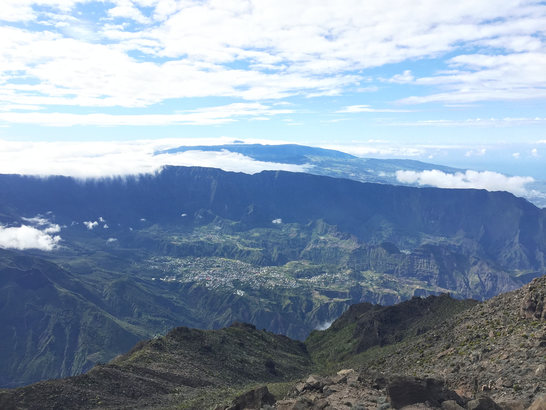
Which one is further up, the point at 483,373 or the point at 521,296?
the point at 521,296

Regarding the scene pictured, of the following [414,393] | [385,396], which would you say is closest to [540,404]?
[414,393]

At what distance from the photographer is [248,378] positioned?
12075 cm

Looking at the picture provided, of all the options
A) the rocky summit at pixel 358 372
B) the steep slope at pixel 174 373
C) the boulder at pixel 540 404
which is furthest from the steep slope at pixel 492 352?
the steep slope at pixel 174 373

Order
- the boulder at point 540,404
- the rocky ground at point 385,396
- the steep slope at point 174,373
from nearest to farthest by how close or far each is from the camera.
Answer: the boulder at point 540,404
the rocky ground at point 385,396
the steep slope at point 174,373

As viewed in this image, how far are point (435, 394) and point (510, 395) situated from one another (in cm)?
1004

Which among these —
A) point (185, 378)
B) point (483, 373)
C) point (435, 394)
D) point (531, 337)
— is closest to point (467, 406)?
point (435, 394)

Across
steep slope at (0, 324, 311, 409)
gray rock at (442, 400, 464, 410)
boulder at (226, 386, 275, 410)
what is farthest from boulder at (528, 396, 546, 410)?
steep slope at (0, 324, 311, 409)

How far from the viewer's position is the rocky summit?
129 feet

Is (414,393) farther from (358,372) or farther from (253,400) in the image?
(358,372)

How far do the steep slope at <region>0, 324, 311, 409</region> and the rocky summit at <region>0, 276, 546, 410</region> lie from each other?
0.96 feet

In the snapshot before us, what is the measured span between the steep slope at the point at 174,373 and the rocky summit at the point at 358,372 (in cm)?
29

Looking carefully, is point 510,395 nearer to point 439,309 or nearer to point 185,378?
point 185,378

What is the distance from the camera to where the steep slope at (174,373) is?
7694 cm

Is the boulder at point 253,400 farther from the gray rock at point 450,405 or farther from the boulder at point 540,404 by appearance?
the boulder at point 540,404
